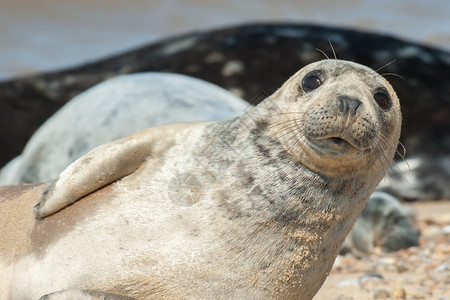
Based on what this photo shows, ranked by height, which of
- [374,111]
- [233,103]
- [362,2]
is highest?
[374,111]

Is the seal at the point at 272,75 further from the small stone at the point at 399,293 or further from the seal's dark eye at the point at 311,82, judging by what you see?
the seal's dark eye at the point at 311,82

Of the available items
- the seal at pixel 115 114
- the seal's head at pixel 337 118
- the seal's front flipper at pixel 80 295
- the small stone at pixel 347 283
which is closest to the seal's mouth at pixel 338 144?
the seal's head at pixel 337 118

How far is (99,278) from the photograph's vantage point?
8.99ft

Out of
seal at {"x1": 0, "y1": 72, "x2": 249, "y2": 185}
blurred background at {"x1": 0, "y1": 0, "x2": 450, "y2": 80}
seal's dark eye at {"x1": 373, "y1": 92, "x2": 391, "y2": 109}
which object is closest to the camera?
seal's dark eye at {"x1": 373, "y1": 92, "x2": 391, "y2": 109}

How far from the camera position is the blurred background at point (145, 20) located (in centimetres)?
1200

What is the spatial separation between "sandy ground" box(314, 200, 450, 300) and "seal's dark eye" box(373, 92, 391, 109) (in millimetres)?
1078

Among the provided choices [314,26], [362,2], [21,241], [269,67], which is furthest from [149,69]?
[362,2]

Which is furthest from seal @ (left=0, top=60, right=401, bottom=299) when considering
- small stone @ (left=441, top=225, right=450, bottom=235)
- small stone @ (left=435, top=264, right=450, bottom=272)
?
small stone @ (left=441, top=225, right=450, bottom=235)

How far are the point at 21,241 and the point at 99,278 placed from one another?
41 cm

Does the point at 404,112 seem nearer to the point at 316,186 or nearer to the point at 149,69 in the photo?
the point at 149,69

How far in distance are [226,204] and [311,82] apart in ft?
1.79

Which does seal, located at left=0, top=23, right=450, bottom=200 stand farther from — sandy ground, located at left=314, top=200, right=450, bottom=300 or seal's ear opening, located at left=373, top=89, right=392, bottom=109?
seal's ear opening, located at left=373, top=89, right=392, bottom=109

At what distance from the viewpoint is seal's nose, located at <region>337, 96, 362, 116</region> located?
8.75 ft

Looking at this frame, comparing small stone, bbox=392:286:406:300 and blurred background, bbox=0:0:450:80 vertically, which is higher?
small stone, bbox=392:286:406:300
